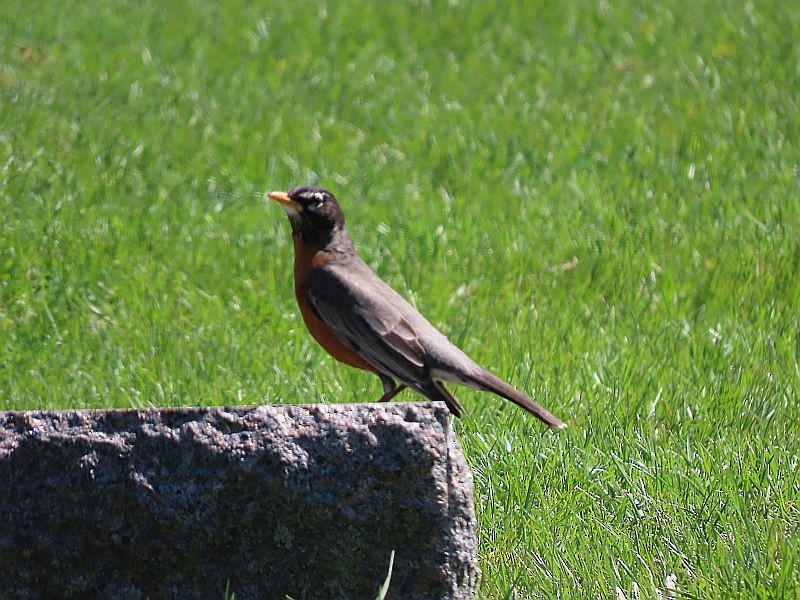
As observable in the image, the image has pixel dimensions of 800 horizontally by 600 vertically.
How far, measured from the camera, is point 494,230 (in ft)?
24.5

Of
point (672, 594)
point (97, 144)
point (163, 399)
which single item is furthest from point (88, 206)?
point (672, 594)

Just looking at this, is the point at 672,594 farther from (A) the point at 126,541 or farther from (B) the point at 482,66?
(B) the point at 482,66

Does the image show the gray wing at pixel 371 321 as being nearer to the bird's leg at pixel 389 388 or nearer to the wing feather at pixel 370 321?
the wing feather at pixel 370 321

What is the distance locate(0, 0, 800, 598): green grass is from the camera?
4309mm

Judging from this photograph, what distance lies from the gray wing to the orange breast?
0.10ft

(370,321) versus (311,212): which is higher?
(311,212)

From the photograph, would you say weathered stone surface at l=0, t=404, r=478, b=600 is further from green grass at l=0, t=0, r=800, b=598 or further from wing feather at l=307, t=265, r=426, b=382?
wing feather at l=307, t=265, r=426, b=382

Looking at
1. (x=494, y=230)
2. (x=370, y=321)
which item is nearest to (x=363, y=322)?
(x=370, y=321)

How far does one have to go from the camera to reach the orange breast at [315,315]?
5.07 metres

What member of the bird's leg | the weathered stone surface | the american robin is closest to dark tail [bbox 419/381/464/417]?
the american robin

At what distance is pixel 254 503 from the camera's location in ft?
10.5

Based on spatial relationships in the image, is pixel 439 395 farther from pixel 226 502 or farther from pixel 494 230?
pixel 494 230

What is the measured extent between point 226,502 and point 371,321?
6.33 ft

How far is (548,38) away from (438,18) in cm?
104
